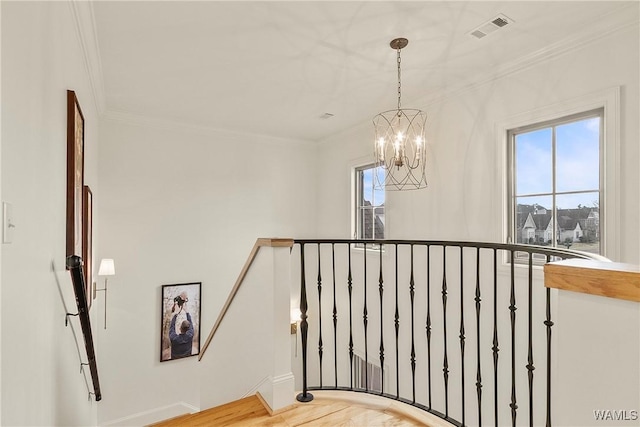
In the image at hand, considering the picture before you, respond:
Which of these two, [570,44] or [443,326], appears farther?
[443,326]

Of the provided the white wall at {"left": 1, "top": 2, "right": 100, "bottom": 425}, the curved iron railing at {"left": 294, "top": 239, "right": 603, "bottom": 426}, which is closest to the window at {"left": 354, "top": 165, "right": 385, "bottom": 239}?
the curved iron railing at {"left": 294, "top": 239, "right": 603, "bottom": 426}

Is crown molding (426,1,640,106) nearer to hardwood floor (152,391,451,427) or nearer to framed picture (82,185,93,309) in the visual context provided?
hardwood floor (152,391,451,427)

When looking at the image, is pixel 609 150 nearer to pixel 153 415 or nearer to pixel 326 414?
pixel 326 414

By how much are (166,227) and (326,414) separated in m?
3.54

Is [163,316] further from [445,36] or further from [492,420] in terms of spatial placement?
[445,36]

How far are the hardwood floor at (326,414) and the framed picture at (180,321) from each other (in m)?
2.80

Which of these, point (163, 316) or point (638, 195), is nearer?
point (638, 195)

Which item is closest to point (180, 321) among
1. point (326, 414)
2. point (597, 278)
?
point (326, 414)

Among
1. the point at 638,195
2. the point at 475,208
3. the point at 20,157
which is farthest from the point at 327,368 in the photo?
the point at 20,157

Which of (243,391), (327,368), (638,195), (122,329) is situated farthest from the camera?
(327,368)

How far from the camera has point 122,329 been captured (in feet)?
14.7

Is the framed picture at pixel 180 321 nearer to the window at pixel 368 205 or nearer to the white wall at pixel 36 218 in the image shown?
the window at pixel 368 205

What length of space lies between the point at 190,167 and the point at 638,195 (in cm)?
472

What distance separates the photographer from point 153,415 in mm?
4652
